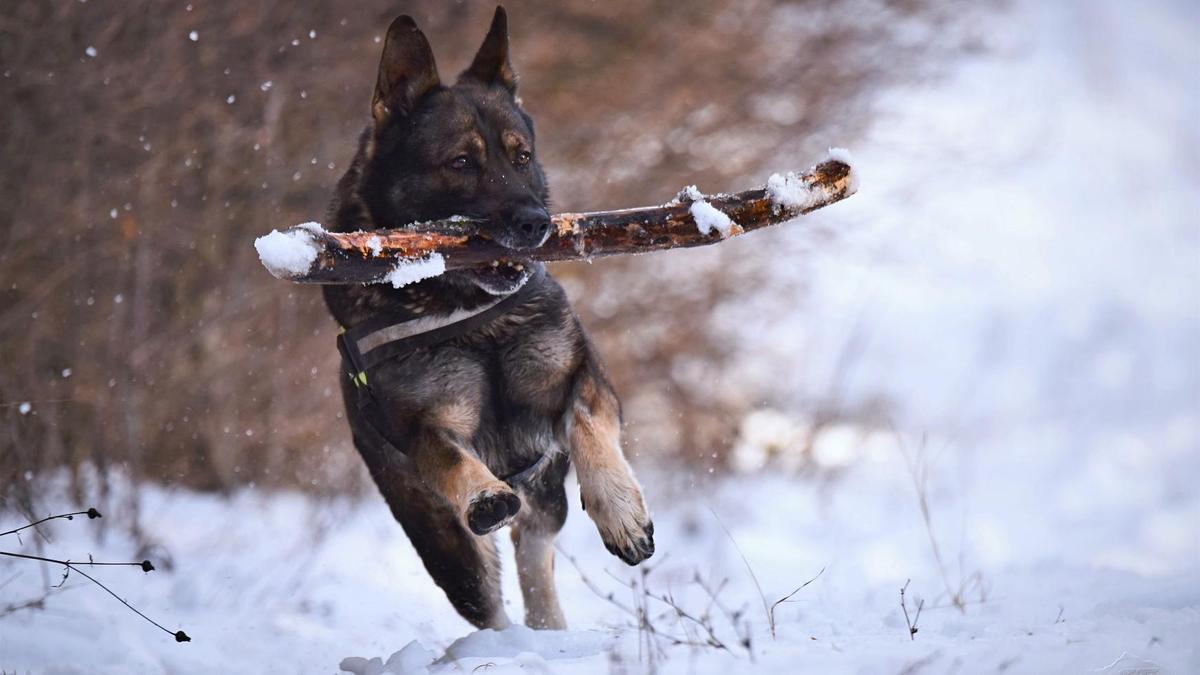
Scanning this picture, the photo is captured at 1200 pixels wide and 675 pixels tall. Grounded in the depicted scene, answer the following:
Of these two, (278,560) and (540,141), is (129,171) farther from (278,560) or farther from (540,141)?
(540,141)

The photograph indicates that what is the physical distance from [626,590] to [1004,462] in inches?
211

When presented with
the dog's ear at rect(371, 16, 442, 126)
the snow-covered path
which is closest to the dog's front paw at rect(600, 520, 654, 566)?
the snow-covered path

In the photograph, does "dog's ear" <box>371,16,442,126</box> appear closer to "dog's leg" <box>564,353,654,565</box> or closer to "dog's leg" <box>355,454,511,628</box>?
"dog's leg" <box>564,353,654,565</box>

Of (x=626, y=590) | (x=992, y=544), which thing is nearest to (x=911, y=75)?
(x=992, y=544)

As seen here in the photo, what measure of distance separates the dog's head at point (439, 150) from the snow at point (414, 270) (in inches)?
14.1

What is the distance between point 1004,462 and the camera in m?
9.95

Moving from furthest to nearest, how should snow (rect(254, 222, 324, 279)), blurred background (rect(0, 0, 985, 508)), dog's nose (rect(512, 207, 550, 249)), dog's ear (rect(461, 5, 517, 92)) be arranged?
blurred background (rect(0, 0, 985, 508)) → dog's ear (rect(461, 5, 517, 92)) → dog's nose (rect(512, 207, 550, 249)) → snow (rect(254, 222, 324, 279))

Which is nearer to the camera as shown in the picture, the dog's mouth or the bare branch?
the bare branch

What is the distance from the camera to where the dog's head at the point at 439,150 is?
12.0ft

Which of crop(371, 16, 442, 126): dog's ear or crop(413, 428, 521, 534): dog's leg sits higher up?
crop(371, 16, 442, 126): dog's ear

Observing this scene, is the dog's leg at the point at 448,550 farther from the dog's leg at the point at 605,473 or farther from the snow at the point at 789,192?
the snow at the point at 789,192

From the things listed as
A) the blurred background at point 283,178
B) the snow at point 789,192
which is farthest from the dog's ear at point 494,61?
the blurred background at point 283,178

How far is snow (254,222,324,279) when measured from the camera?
2779 millimetres

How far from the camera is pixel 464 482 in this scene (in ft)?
11.0
